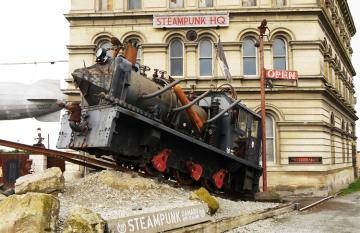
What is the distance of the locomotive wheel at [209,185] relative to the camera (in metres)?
12.6

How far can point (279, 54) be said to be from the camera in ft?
76.1

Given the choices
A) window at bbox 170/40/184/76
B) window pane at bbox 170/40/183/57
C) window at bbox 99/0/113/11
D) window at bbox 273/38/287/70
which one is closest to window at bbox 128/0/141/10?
window at bbox 99/0/113/11

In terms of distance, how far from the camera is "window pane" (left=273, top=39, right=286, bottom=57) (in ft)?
76.1

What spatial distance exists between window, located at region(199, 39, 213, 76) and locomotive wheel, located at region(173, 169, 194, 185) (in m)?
11.9

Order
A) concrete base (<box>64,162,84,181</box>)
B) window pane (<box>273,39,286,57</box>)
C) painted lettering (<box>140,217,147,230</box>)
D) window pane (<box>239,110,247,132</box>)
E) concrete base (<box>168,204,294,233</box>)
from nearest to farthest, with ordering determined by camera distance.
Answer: painted lettering (<box>140,217,147,230</box>) < concrete base (<box>168,204,294,233</box>) < window pane (<box>239,110,247,132</box>) < concrete base (<box>64,162,84,181</box>) < window pane (<box>273,39,286,57</box>)

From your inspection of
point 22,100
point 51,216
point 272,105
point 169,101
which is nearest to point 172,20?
point 272,105

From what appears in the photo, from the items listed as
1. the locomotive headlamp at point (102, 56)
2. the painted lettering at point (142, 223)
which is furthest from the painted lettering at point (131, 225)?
the locomotive headlamp at point (102, 56)

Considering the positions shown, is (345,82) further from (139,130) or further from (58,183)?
(58,183)

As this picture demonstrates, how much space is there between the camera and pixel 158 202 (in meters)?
9.03

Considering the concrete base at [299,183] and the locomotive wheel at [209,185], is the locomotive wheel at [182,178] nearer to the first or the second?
the locomotive wheel at [209,185]

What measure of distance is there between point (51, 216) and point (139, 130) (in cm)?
489

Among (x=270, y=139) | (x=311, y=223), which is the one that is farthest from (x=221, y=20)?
(x=311, y=223)

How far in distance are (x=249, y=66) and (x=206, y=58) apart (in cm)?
244

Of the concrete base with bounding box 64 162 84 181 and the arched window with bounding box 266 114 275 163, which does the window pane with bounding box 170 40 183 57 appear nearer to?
the arched window with bounding box 266 114 275 163
